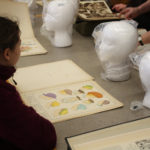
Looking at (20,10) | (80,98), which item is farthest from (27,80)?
(20,10)

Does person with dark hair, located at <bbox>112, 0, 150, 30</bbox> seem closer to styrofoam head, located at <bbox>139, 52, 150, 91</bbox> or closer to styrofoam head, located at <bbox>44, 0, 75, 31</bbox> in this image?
styrofoam head, located at <bbox>44, 0, 75, 31</bbox>

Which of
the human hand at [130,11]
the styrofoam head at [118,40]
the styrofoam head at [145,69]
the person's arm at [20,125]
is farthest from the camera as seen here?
the human hand at [130,11]

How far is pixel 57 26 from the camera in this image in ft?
4.12

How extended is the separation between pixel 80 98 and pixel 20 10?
805mm

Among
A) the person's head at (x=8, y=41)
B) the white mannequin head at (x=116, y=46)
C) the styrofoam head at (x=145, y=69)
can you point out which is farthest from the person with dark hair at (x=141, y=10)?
the person's head at (x=8, y=41)

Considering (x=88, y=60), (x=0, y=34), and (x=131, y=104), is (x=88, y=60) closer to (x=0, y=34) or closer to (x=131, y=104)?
(x=131, y=104)

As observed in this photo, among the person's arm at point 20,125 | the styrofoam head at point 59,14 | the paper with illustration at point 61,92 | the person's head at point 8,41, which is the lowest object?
the paper with illustration at point 61,92

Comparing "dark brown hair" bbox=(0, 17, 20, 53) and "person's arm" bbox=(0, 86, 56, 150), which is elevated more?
"dark brown hair" bbox=(0, 17, 20, 53)

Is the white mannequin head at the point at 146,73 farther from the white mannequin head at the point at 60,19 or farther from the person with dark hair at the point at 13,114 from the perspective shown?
the white mannequin head at the point at 60,19

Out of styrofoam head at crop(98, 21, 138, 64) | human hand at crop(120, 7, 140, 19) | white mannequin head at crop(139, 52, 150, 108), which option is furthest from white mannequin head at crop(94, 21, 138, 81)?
human hand at crop(120, 7, 140, 19)

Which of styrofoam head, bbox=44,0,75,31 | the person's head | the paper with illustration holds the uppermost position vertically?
the person's head

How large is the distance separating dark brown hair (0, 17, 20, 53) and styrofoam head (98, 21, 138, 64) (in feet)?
1.35

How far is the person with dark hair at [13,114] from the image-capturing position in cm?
52

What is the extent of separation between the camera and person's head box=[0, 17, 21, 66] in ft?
1.73
